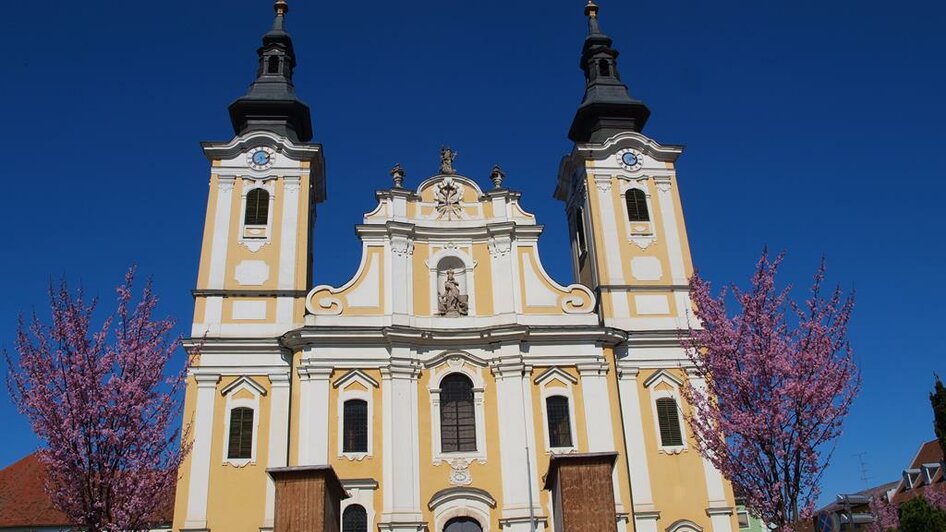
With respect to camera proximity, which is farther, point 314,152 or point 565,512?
point 314,152

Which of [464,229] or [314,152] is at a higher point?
[314,152]

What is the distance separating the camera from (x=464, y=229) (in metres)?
26.0

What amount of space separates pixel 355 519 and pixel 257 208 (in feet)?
33.1

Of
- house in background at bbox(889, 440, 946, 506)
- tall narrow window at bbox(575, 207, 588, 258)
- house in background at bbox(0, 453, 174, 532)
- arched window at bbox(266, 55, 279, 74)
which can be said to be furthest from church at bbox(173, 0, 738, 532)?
house in background at bbox(889, 440, 946, 506)

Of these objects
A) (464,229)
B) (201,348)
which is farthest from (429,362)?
(201,348)

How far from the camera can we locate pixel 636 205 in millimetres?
27500

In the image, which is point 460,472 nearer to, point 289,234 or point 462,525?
point 462,525

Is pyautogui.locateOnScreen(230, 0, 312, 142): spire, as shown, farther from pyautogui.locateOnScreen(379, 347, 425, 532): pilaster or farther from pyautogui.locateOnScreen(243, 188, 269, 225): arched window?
pyautogui.locateOnScreen(379, 347, 425, 532): pilaster

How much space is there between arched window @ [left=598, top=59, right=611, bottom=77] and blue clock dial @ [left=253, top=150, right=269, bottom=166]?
40.4 feet

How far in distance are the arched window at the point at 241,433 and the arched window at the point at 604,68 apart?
56.2 ft

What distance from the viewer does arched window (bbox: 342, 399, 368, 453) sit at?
22.7m

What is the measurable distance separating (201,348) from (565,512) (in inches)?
494

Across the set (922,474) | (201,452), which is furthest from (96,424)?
(922,474)

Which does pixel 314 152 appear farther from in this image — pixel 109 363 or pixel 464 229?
pixel 109 363
